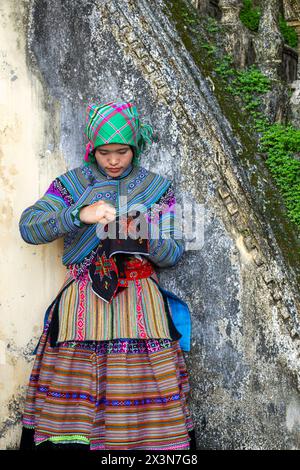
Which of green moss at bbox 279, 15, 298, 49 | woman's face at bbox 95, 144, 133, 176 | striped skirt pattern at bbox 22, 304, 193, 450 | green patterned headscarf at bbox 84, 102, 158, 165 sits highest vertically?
green moss at bbox 279, 15, 298, 49

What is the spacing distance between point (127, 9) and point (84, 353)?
183cm

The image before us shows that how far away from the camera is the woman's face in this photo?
4168 millimetres

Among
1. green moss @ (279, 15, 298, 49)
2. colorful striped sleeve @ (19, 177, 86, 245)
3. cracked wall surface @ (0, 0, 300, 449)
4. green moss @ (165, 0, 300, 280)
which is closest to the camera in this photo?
colorful striped sleeve @ (19, 177, 86, 245)

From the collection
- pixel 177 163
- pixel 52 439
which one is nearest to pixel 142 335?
pixel 52 439

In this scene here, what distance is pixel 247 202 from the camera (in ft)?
14.6

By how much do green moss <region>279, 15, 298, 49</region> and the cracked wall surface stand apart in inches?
29.3

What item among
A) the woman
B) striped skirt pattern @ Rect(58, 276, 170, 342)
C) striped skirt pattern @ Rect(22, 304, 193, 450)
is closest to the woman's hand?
the woman

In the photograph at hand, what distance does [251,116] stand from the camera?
15.5 ft

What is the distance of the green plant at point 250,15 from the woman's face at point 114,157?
1406 millimetres

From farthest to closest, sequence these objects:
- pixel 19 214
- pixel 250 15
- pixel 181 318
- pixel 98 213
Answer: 1. pixel 250 15
2. pixel 19 214
3. pixel 181 318
4. pixel 98 213

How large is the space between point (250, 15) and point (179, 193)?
140 centimetres

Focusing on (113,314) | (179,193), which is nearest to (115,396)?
(113,314)

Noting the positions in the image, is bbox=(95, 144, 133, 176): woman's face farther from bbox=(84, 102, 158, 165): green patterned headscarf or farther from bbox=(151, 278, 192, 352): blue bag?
bbox=(151, 278, 192, 352): blue bag

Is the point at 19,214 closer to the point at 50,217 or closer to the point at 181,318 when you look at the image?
the point at 50,217
